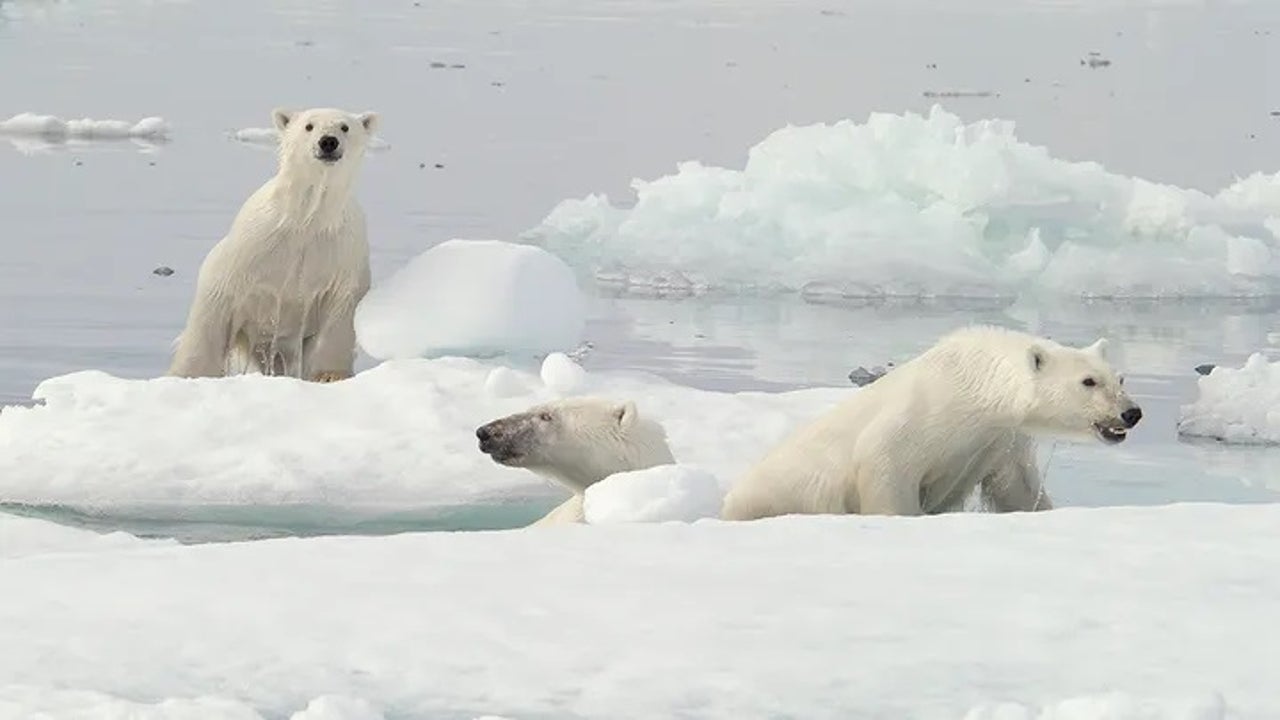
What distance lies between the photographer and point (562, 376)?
319 inches

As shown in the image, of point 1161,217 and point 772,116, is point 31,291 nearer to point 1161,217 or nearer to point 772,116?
point 1161,217

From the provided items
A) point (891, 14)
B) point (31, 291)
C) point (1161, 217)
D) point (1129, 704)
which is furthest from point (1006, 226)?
point (891, 14)

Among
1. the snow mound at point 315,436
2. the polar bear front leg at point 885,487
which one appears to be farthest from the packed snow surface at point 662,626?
the snow mound at point 315,436

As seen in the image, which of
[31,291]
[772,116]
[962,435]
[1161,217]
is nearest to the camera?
[962,435]

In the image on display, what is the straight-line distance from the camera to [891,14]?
154ft

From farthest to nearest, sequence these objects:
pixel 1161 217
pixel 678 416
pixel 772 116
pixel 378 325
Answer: pixel 772 116 → pixel 1161 217 → pixel 378 325 → pixel 678 416

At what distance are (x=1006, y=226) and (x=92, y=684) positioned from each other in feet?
35.1

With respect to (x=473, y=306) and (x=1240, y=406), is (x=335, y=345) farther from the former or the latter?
(x=1240, y=406)

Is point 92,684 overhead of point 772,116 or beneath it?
overhead

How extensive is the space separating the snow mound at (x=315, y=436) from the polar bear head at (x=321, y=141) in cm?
101

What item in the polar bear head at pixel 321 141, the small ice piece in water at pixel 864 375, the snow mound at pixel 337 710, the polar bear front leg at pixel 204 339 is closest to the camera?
the snow mound at pixel 337 710

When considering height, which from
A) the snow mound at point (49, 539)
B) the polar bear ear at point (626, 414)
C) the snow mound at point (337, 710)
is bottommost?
the snow mound at point (49, 539)

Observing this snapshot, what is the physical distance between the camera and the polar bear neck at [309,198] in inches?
356

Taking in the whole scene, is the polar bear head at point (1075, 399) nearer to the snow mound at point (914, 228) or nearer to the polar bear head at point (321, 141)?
the polar bear head at point (321, 141)
